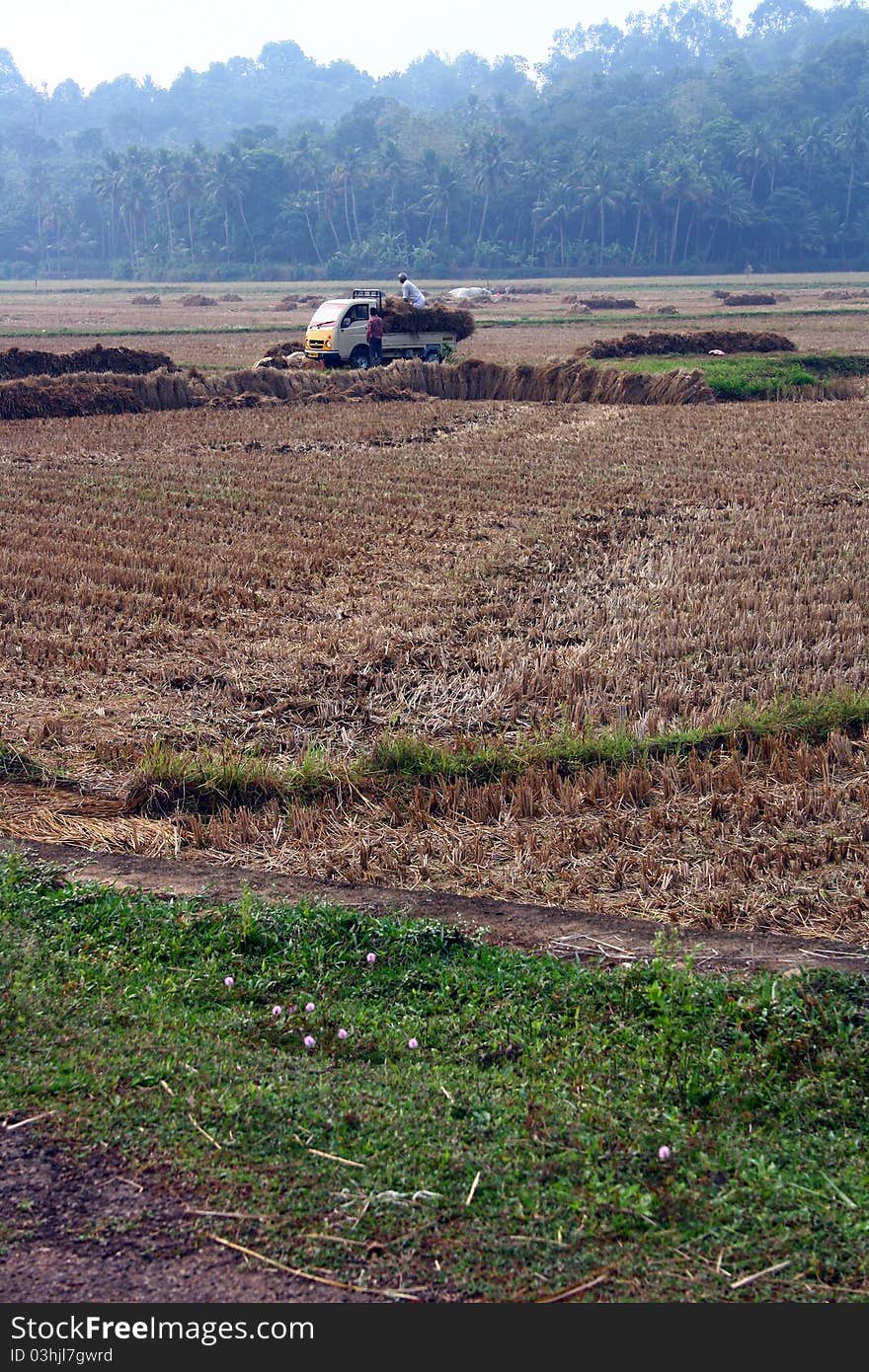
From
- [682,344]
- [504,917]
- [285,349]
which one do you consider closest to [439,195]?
[285,349]

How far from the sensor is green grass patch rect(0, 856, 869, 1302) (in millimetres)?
3430

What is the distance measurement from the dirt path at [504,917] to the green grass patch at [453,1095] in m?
0.29

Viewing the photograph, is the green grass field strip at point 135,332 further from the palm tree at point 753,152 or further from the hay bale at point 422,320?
the palm tree at point 753,152

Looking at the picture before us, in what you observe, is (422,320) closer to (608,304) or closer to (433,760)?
(433,760)

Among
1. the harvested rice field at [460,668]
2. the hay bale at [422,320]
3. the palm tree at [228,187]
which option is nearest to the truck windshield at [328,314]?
the hay bale at [422,320]

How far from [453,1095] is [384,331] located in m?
27.2

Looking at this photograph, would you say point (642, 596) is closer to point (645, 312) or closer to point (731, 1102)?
point (731, 1102)

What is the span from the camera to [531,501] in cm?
1551

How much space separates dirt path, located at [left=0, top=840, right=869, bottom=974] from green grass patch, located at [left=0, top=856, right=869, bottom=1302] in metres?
0.29

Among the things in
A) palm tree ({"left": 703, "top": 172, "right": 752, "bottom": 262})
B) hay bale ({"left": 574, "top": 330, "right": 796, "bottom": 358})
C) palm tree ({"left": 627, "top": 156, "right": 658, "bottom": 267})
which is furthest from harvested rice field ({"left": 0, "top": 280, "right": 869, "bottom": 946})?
palm tree ({"left": 703, "top": 172, "right": 752, "bottom": 262})

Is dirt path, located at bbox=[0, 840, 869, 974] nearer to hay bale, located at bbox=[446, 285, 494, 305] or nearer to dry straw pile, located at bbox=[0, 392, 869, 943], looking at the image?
dry straw pile, located at bbox=[0, 392, 869, 943]

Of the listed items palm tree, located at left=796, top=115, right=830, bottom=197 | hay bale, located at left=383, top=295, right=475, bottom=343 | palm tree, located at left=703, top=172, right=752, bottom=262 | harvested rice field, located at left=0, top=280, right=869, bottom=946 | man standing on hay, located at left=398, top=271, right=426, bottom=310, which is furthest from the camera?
palm tree, located at left=796, top=115, right=830, bottom=197

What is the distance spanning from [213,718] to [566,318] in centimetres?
4076

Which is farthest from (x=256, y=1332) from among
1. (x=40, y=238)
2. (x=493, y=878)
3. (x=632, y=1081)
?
(x=40, y=238)
